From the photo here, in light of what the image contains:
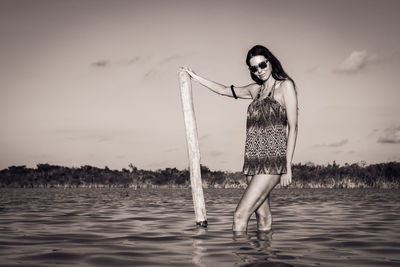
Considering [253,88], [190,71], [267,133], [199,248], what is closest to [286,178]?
[267,133]

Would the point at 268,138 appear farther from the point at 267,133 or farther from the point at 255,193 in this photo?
the point at 255,193

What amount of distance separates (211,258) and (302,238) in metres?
2.30

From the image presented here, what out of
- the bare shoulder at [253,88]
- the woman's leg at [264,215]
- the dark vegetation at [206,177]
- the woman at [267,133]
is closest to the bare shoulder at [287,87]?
the woman at [267,133]

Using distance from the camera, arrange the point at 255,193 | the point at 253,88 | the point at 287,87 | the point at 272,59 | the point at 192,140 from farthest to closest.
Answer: the point at 192,140 < the point at 253,88 < the point at 272,59 < the point at 287,87 < the point at 255,193

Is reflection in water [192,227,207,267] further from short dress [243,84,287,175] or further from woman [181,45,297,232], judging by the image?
short dress [243,84,287,175]

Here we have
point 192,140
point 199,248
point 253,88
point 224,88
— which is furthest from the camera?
point 192,140

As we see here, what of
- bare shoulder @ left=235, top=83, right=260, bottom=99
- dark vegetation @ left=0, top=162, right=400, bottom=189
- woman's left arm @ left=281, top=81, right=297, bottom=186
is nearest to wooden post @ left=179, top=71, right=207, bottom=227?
bare shoulder @ left=235, top=83, right=260, bottom=99

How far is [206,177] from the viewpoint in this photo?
96.9 m

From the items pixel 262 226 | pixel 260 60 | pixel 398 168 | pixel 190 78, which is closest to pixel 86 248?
pixel 262 226

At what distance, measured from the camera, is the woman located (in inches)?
209

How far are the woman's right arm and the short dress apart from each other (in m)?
0.41

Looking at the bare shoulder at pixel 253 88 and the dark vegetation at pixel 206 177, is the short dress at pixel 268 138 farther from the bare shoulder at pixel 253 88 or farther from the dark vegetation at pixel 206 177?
the dark vegetation at pixel 206 177

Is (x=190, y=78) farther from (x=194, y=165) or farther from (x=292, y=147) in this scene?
(x=292, y=147)

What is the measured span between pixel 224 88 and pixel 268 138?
1159 millimetres
